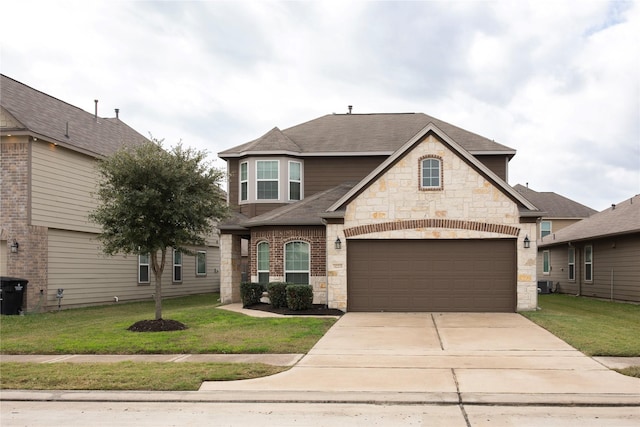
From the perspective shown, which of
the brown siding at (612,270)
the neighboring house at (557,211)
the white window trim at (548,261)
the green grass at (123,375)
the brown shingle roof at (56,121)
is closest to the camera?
the green grass at (123,375)

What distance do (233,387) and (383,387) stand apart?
7.10 feet

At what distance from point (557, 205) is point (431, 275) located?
3008 centimetres

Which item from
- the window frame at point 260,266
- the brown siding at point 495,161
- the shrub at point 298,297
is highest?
the brown siding at point 495,161

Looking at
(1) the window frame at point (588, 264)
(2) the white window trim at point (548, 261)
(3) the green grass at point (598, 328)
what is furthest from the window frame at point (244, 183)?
(2) the white window trim at point (548, 261)

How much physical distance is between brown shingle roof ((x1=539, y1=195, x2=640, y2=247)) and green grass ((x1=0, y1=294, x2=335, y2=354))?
12.9 m

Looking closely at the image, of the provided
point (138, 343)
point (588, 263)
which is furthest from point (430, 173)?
point (588, 263)

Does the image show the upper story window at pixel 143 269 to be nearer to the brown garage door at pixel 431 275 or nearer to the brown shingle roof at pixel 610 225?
the brown garage door at pixel 431 275

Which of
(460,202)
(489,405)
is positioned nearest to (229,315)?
(460,202)

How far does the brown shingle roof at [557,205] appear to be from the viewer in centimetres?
4338

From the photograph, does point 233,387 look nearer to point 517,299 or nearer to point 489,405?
point 489,405

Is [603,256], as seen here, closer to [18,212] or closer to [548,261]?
[548,261]

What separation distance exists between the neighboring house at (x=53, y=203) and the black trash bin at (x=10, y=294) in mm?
473

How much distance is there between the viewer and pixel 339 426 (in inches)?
274

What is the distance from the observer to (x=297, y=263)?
20.4 metres
